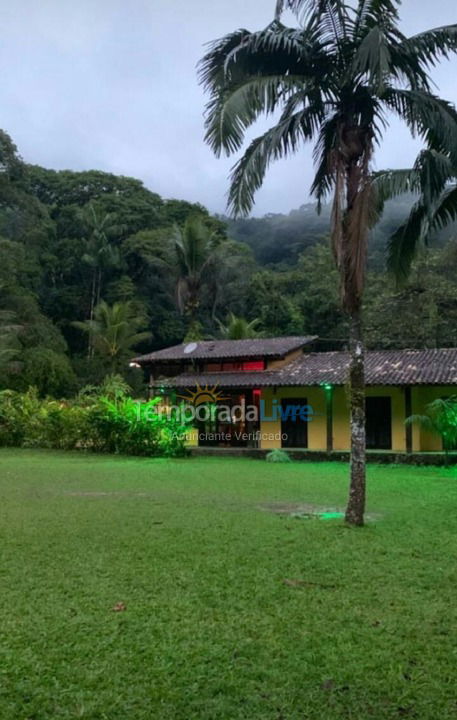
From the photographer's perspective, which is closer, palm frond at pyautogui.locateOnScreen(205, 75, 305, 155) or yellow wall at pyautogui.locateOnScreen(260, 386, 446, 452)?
palm frond at pyautogui.locateOnScreen(205, 75, 305, 155)

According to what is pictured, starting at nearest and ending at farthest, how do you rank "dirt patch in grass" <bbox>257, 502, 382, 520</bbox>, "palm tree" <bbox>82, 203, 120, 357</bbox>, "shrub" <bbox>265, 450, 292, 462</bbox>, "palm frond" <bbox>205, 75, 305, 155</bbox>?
"palm frond" <bbox>205, 75, 305, 155</bbox>, "dirt patch in grass" <bbox>257, 502, 382, 520</bbox>, "shrub" <bbox>265, 450, 292, 462</bbox>, "palm tree" <bbox>82, 203, 120, 357</bbox>

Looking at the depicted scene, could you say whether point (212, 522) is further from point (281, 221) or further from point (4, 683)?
point (281, 221)

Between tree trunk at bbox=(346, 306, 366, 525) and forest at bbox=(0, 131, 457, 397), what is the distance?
15650mm

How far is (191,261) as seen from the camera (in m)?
27.1

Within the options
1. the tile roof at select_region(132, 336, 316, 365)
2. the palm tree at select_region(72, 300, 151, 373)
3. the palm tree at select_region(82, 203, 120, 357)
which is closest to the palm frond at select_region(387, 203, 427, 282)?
the tile roof at select_region(132, 336, 316, 365)

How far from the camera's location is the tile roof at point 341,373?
16281 millimetres

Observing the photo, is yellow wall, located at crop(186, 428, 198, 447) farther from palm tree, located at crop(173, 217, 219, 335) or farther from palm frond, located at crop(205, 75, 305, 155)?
palm frond, located at crop(205, 75, 305, 155)

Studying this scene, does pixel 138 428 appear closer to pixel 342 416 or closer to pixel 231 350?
pixel 231 350

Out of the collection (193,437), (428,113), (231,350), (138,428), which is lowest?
(193,437)

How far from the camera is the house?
17047 mm

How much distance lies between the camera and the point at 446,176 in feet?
23.5

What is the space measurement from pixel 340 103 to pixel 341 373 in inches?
454

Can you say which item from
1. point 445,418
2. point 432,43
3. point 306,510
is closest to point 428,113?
point 432,43

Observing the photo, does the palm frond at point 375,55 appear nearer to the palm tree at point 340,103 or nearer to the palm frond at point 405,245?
the palm tree at point 340,103
